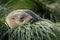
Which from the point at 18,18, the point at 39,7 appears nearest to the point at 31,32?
the point at 18,18

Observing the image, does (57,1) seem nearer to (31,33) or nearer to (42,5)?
(42,5)

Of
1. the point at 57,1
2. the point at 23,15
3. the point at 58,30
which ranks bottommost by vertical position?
the point at 57,1

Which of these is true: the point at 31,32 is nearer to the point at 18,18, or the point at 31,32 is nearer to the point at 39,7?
the point at 18,18

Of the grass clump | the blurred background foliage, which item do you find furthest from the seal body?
the blurred background foliage

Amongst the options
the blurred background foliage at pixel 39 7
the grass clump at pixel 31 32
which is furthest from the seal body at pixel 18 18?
the blurred background foliage at pixel 39 7

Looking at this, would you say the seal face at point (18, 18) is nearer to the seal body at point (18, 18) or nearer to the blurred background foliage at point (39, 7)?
the seal body at point (18, 18)

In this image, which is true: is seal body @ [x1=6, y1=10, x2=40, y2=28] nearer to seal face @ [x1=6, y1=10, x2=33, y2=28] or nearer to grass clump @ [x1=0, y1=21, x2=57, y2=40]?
seal face @ [x1=6, y1=10, x2=33, y2=28]

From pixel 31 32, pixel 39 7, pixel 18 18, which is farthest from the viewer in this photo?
pixel 39 7

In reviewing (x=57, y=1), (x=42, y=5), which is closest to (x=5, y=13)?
(x=42, y=5)

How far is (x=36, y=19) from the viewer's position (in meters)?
4.26

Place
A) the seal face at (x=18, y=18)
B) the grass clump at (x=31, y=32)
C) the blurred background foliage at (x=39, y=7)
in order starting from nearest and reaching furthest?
the grass clump at (x=31, y=32) → the seal face at (x=18, y=18) → the blurred background foliage at (x=39, y=7)

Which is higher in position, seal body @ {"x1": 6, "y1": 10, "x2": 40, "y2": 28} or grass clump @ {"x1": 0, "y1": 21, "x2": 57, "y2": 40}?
seal body @ {"x1": 6, "y1": 10, "x2": 40, "y2": 28}

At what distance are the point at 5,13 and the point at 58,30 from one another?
1053 mm

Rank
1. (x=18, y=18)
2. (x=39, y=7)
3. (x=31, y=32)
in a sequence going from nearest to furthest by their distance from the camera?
(x=31, y=32) < (x=18, y=18) < (x=39, y=7)
